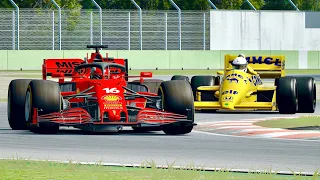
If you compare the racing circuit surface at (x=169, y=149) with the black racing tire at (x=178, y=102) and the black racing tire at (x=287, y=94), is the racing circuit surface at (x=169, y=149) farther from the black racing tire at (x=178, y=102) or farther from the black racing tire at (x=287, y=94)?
the black racing tire at (x=287, y=94)

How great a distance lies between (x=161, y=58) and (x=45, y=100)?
42830 millimetres

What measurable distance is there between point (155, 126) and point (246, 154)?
143 inches

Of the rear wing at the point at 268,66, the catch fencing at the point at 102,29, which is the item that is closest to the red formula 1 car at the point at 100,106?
the rear wing at the point at 268,66

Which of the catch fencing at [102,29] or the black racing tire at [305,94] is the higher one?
the catch fencing at [102,29]

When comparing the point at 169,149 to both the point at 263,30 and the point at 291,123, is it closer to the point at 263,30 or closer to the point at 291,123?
the point at 291,123

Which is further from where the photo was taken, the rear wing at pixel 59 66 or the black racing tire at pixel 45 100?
the rear wing at pixel 59 66

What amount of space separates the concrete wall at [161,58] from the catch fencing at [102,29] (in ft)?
1.09

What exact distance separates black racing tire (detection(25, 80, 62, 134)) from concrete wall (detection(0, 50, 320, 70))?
128ft

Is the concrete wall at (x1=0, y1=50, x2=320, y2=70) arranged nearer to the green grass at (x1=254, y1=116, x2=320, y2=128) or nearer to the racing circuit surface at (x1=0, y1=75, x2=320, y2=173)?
the green grass at (x1=254, y1=116, x2=320, y2=128)

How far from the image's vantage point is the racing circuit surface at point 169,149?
13.5 metres

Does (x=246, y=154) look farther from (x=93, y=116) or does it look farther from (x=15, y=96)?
(x=15, y=96)

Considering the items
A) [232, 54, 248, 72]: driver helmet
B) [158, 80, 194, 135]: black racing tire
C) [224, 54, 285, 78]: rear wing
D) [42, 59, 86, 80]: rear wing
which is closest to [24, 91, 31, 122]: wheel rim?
[158, 80, 194, 135]: black racing tire

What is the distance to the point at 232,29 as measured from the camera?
6278 centimetres

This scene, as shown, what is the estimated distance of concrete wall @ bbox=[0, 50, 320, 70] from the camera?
57.6m
